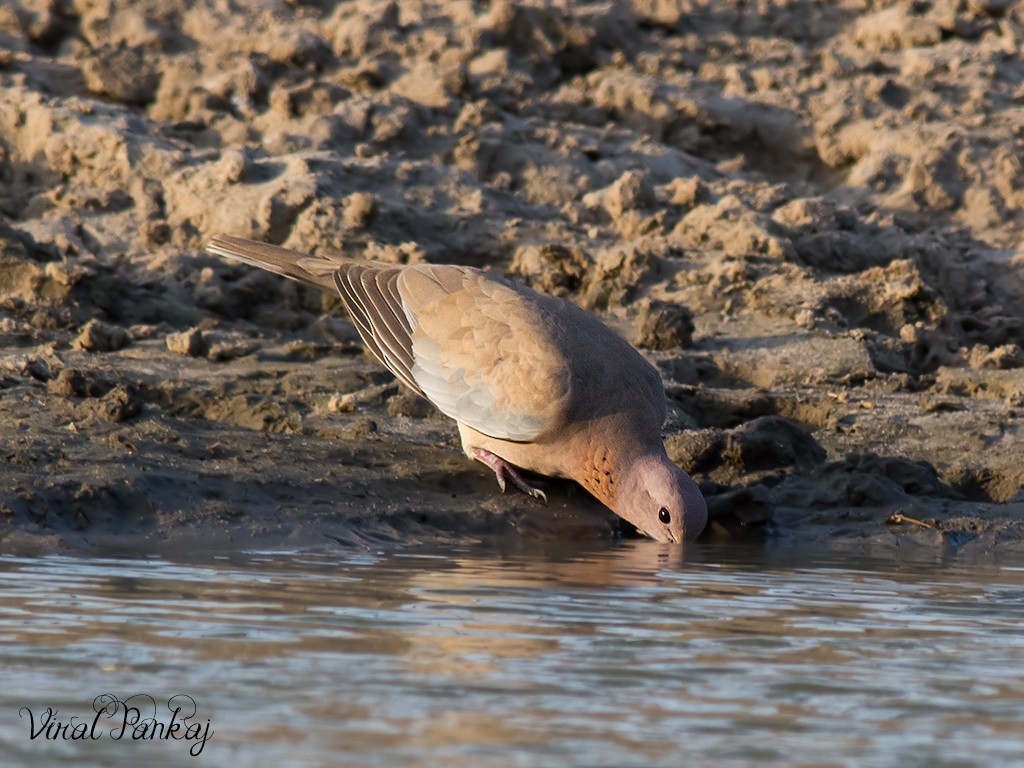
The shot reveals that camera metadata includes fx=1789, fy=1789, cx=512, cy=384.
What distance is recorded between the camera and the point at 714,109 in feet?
39.6

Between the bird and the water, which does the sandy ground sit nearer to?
the bird

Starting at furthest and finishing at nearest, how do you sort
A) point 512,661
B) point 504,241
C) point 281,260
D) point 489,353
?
point 504,241
point 281,260
point 489,353
point 512,661

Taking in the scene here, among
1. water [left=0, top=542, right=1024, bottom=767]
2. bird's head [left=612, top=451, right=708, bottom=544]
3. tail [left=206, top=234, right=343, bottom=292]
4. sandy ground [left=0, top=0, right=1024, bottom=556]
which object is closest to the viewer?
water [left=0, top=542, right=1024, bottom=767]

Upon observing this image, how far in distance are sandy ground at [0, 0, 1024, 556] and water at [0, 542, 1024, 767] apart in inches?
41.5

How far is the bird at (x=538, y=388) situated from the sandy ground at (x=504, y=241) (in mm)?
384

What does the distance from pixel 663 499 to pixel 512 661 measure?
8.43 feet

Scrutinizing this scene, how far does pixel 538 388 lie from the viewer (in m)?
7.28

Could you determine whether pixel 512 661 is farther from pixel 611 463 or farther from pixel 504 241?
pixel 504 241

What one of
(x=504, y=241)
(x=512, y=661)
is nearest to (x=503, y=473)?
(x=504, y=241)

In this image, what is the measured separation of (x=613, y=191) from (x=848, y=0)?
3.60 metres

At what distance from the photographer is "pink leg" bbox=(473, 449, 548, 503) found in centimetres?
780

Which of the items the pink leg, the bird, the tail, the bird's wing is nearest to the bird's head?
the bird

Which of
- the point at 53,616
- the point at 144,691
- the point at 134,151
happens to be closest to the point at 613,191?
the point at 134,151

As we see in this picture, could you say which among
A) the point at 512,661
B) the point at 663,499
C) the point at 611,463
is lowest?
the point at 512,661
